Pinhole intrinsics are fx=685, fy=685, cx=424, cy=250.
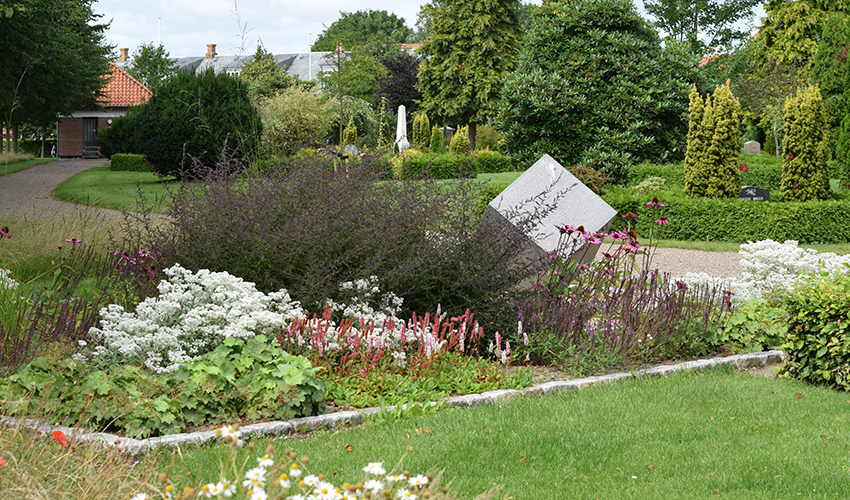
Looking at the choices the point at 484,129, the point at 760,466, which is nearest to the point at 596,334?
the point at 760,466

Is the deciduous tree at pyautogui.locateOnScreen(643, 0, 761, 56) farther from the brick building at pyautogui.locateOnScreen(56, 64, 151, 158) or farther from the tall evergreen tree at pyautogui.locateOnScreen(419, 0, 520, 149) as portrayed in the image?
the brick building at pyautogui.locateOnScreen(56, 64, 151, 158)

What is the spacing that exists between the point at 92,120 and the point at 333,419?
46.8m

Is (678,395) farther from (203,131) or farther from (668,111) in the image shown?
(203,131)

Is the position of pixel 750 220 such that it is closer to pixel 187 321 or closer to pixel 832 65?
pixel 187 321

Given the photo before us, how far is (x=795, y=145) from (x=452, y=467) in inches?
539

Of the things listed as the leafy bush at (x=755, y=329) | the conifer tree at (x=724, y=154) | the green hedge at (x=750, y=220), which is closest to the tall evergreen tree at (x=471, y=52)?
the conifer tree at (x=724, y=154)

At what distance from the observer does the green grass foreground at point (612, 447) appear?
2998 millimetres

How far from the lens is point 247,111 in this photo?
60.4 feet

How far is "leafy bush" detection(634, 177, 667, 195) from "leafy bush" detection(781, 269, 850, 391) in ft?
37.2

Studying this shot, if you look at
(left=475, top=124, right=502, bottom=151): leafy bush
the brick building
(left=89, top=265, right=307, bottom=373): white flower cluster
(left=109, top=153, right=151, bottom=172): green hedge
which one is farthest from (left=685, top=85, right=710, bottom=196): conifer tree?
the brick building

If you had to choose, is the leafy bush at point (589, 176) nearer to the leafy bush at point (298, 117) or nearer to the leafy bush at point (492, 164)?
the leafy bush at point (492, 164)

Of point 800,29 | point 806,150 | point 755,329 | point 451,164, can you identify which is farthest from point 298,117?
→ point 800,29

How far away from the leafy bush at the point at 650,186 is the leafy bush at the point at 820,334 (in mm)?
11337

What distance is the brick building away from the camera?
43.8 metres
